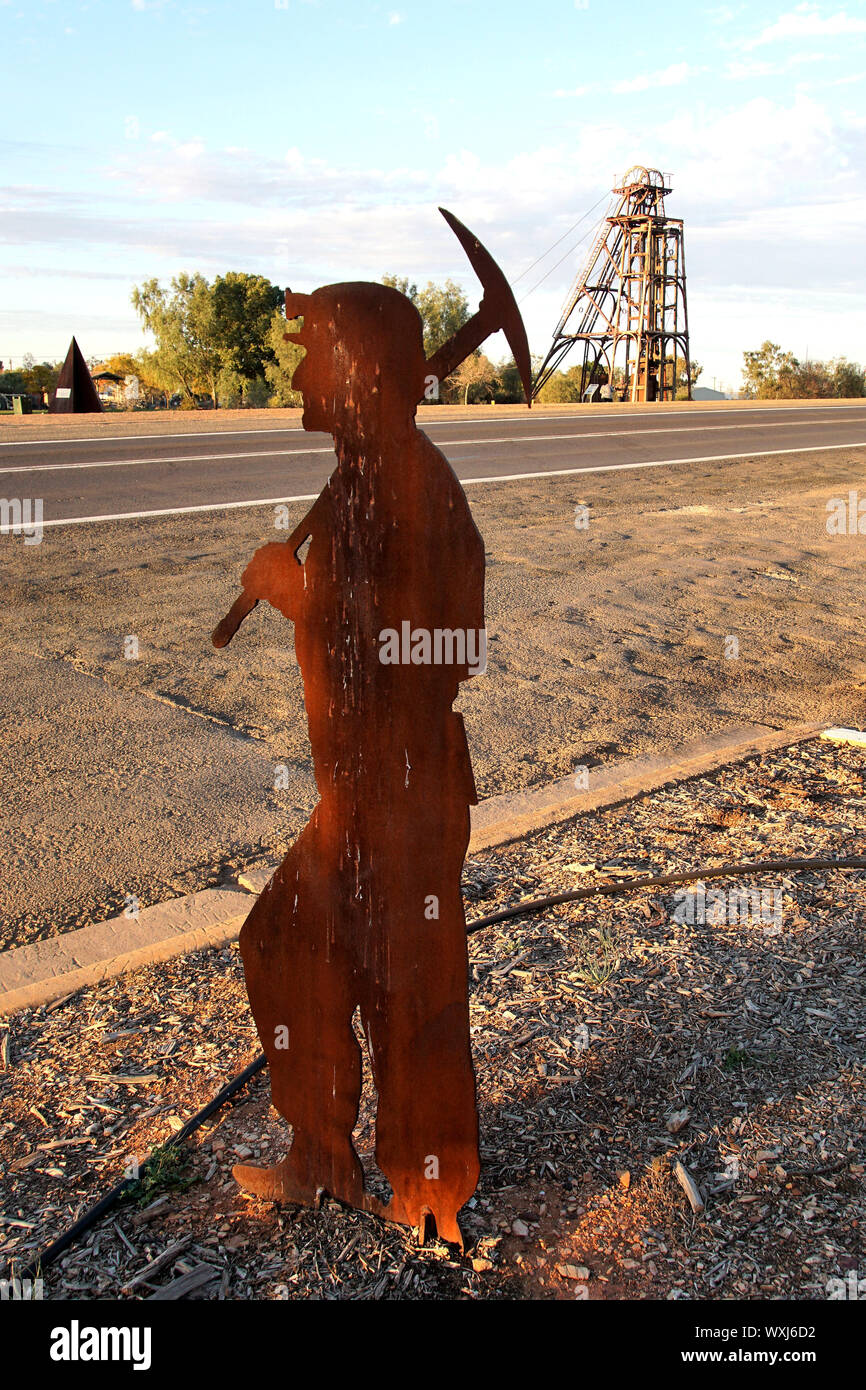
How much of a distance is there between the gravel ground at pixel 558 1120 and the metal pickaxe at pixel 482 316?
6.03 feet

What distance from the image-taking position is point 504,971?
337 cm

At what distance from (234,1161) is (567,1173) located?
0.80 meters

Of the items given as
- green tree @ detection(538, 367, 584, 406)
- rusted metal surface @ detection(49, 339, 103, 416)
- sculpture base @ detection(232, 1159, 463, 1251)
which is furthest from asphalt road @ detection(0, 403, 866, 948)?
green tree @ detection(538, 367, 584, 406)

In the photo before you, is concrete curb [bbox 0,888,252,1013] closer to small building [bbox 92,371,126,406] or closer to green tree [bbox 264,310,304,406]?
green tree [bbox 264,310,304,406]

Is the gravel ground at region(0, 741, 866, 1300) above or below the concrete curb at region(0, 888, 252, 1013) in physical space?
below

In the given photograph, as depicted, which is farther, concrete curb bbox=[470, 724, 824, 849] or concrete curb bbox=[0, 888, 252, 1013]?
concrete curb bbox=[470, 724, 824, 849]

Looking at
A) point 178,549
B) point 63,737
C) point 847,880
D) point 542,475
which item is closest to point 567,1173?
point 847,880

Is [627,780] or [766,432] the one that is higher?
[766,432]

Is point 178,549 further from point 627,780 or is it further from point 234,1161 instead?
point 234,1161

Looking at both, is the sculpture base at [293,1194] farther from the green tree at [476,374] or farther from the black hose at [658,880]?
the green tree at [476,374]

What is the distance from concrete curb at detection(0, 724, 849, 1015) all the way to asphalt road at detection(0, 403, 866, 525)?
6972 millimetres

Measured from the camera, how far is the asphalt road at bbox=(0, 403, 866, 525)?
11547 millimetres

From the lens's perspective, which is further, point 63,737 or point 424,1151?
point 63,737

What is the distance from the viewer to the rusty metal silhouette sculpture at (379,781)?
2.12 m
